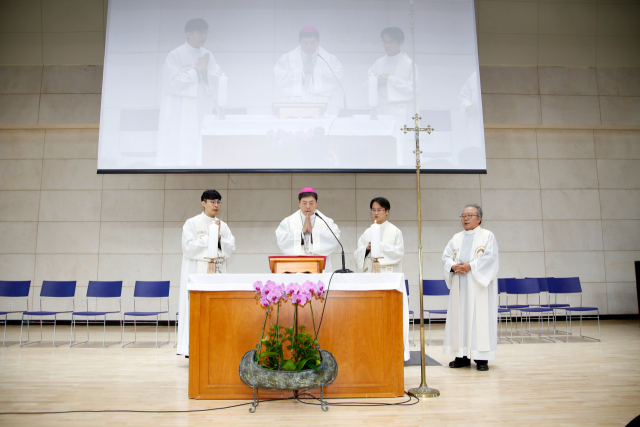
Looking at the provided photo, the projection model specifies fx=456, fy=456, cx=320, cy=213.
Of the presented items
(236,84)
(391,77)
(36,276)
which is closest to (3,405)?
(236,84)

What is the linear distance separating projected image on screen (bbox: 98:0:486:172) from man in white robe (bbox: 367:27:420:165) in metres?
0.02

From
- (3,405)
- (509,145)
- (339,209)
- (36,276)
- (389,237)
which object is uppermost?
(509,145)

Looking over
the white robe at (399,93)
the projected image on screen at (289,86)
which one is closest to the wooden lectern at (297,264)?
the projected image on screen at (289,86)

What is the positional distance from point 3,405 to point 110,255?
5.03 m

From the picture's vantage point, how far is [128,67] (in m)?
6.89

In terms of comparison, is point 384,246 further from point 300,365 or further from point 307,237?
point 300,365

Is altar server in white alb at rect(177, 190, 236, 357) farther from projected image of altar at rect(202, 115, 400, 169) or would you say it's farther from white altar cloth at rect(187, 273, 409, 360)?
projected image of altar at rect(202, 115, 400, 169)

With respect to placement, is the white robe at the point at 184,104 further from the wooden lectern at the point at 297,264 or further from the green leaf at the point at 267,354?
the green leaf at the point at 267,354

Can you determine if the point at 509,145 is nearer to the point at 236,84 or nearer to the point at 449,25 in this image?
the point at 449,25

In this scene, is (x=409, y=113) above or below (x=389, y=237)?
above

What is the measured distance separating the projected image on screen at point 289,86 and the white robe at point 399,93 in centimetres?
2

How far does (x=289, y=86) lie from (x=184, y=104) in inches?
62.5

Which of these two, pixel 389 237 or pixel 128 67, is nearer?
pixel 389 237

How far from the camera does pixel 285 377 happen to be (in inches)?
118
